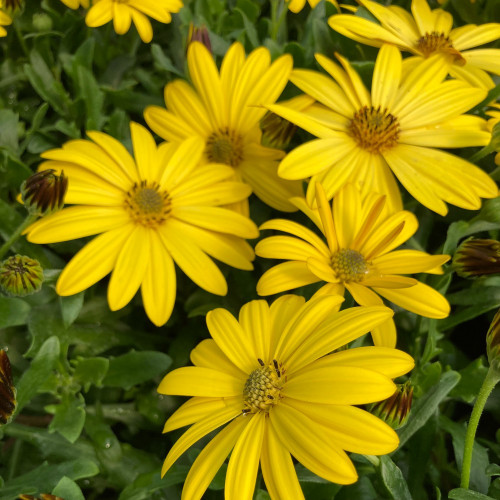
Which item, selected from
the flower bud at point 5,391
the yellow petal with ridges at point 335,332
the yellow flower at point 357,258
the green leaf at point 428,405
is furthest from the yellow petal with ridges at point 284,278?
the flower bud at point 5,391

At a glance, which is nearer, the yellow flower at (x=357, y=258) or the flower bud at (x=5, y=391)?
the flower bud at (x=5, y=391)

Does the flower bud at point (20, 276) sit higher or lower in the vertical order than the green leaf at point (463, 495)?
higher

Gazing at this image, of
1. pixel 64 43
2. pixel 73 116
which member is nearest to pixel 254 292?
pixel 73 116

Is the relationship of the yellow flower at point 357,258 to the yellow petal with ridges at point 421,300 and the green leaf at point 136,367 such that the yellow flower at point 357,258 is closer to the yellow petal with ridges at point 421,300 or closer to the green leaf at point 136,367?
the yellow petal with ridges at point 421,300

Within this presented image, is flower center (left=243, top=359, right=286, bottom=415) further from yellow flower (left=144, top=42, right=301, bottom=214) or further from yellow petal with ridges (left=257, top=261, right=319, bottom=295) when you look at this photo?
yellow flower (left=144, top=42, right=301, bottom=214)

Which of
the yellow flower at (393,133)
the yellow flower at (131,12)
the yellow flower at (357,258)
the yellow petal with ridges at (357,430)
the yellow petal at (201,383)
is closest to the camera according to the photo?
the yellow petal with ridges at (357,430)

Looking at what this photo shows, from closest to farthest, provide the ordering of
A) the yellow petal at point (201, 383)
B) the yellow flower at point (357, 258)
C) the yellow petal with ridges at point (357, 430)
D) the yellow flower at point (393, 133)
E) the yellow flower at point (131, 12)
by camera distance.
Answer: the yellow petal with ridges at point (357, 430), the yellow petal at point (201, 383), the yellow flower at point (357, 258), the yellow flower at point (393, 133), the yellow flower at point (131, 12)

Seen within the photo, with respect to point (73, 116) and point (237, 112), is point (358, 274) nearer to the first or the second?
point (237, 112)
